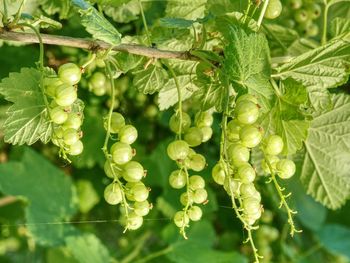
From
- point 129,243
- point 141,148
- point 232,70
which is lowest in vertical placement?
point 129,243

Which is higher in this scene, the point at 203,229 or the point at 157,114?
the point at 157,114

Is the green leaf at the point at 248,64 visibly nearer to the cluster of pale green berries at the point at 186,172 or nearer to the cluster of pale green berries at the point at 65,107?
the cluster of pale green berries at the point at 186,172

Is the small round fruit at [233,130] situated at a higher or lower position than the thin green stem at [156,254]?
higher

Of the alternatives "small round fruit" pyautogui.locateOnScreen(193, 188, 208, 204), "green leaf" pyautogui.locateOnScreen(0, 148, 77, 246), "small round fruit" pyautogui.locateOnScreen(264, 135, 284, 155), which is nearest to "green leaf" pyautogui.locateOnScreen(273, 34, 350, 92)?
"small round fruit" pyautogui.locateOnScreen(264, 135, 284, 155)

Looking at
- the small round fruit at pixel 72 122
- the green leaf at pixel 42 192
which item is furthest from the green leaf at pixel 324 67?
the green leaf at pixel 42 192

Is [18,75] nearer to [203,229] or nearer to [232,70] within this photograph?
[232,70]

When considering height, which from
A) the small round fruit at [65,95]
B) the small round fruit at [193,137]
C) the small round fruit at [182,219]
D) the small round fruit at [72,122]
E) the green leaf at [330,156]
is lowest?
the green leaf at [330,156]

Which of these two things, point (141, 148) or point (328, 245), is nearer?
point (141, 148)

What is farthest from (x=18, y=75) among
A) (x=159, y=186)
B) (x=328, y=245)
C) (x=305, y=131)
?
(x=328, y=245)

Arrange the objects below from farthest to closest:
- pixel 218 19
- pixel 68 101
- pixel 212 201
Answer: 1. pixel 212 201
2. pixel 218 19
3. pixel 68 101
